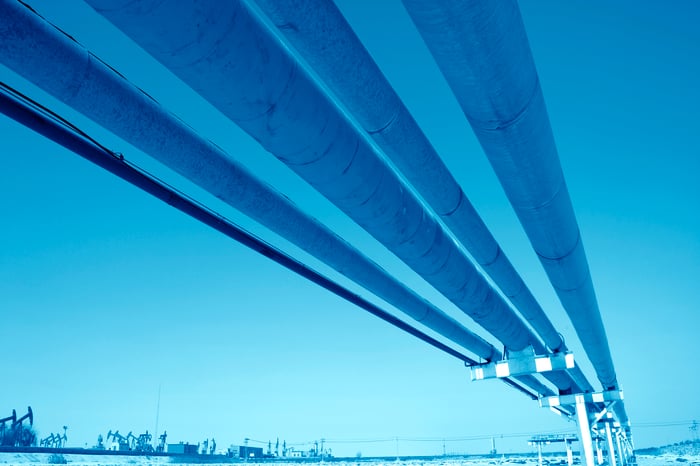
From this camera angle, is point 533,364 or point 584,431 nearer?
point 533,364

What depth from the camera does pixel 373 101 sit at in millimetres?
5293

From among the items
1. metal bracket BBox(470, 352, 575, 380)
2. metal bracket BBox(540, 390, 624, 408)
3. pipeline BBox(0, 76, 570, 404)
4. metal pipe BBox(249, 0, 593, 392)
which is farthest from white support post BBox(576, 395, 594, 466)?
pipeline BBox(0, 76, 570, 404)

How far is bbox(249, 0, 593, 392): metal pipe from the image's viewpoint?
4172 mm

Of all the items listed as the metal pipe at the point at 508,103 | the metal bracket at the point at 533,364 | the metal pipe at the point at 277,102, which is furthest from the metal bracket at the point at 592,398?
the metal pipe at the point at 277,102

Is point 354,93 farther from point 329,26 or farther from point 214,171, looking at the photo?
point 214,171

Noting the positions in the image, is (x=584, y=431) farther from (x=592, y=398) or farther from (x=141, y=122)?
(x=141, y=122)

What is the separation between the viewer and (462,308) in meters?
11.4

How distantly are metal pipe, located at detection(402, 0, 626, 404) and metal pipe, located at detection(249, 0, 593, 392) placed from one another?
0.67 meters

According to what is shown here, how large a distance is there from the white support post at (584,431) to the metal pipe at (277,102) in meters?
18.0

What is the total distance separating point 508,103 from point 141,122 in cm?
365

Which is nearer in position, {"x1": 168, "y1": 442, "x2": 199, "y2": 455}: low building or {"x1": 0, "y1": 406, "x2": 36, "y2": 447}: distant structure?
{"x1": 0, "y1": 406, "x2": 36, "y2": 447}: distant structure

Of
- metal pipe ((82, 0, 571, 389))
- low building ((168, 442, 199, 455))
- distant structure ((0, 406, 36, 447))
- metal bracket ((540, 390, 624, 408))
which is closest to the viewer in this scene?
metal pipe ((82, 0, 571, 389))

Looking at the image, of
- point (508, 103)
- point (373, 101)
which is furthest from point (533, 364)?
point (373, 101)

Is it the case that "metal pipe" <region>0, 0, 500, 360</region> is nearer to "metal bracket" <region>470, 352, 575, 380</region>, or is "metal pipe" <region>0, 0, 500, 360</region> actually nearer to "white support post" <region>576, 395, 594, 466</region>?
"metal bracket" <region>470, 352, 575, 380</region>
